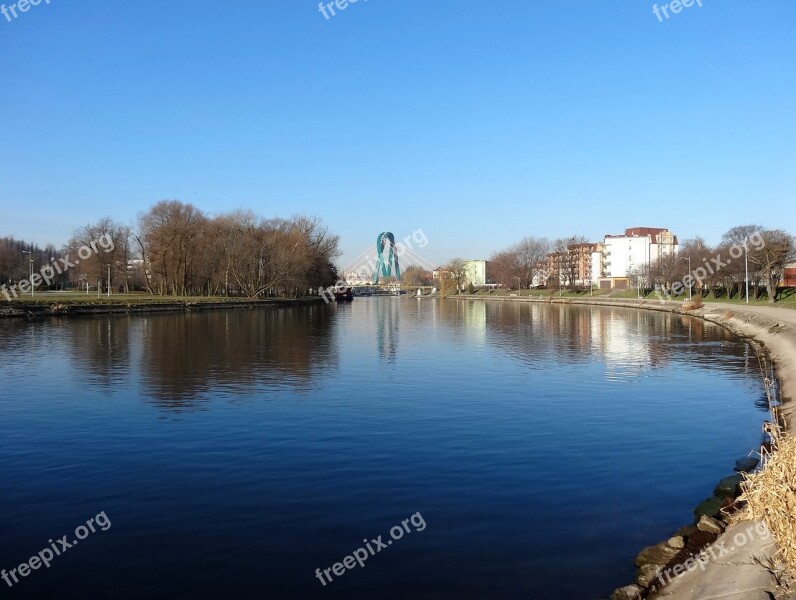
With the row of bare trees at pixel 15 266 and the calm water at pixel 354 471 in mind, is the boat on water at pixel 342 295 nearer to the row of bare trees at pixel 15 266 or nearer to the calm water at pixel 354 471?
the row of bare trees at pixel 15 266

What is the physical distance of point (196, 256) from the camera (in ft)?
296

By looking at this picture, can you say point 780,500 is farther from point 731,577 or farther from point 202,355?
point 202,355

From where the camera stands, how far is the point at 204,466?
39.1ft

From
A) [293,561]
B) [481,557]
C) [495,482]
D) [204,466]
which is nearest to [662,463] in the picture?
[495,482]

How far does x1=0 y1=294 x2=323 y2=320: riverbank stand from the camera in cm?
5734

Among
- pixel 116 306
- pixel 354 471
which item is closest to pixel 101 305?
pixel 116 306

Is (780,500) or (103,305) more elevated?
(103,305)

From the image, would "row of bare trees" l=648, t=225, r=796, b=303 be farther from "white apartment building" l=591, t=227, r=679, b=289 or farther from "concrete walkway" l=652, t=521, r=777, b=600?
"concrete walkway" l=652, t=521, r=777, b=600

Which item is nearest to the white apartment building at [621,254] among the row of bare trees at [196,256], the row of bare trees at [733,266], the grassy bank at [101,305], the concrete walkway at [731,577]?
the row of bare trees at [733,266]

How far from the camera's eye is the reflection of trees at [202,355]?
21484 millimetres

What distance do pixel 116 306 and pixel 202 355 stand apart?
1709 inches

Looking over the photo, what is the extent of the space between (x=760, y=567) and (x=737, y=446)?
770 cm

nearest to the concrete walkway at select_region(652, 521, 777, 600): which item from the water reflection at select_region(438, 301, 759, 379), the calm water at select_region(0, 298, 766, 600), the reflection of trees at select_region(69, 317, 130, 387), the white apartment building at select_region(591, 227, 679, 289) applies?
Answer: the calm water at select_region(0, 298, 766, 600)

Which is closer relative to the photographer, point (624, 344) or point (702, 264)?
point (624, 344)
